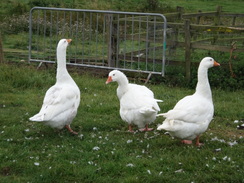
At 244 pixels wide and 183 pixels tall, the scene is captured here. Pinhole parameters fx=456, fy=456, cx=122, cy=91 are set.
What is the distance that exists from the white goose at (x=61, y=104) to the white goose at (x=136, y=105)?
0.90 metres

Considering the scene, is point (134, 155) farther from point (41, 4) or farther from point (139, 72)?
point (41, 4)

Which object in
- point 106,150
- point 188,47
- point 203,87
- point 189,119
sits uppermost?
point 188,47

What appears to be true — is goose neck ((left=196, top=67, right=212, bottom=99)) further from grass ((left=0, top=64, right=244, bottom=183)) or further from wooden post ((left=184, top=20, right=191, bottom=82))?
wooden post ((left=184, top=20, right=191, bottom=82))

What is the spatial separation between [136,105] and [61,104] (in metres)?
1.36

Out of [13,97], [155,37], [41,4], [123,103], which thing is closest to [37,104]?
[13,97]

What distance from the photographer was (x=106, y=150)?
740 centimetres

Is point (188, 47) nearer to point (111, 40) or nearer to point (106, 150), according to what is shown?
point (111, 40)

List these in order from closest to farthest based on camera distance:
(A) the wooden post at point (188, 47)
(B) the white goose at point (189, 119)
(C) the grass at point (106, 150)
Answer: (C) the grass at point (106, 150)
(B) the white goose at point (189, 119)
(A) the wooden post at point (188, 47)

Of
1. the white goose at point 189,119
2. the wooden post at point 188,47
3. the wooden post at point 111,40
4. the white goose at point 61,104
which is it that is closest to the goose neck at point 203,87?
the white goose at point 189,119

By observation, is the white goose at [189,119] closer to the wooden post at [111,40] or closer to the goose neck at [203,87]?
the goose neck at [203,87]

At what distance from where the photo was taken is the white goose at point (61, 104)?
25.6 feet

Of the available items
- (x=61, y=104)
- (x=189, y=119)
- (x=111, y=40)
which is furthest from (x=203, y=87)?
(x=111, y=40)

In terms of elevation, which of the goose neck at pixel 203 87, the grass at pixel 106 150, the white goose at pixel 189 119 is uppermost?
the goose neck at pixel 203 87

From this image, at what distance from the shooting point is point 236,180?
244 inches
